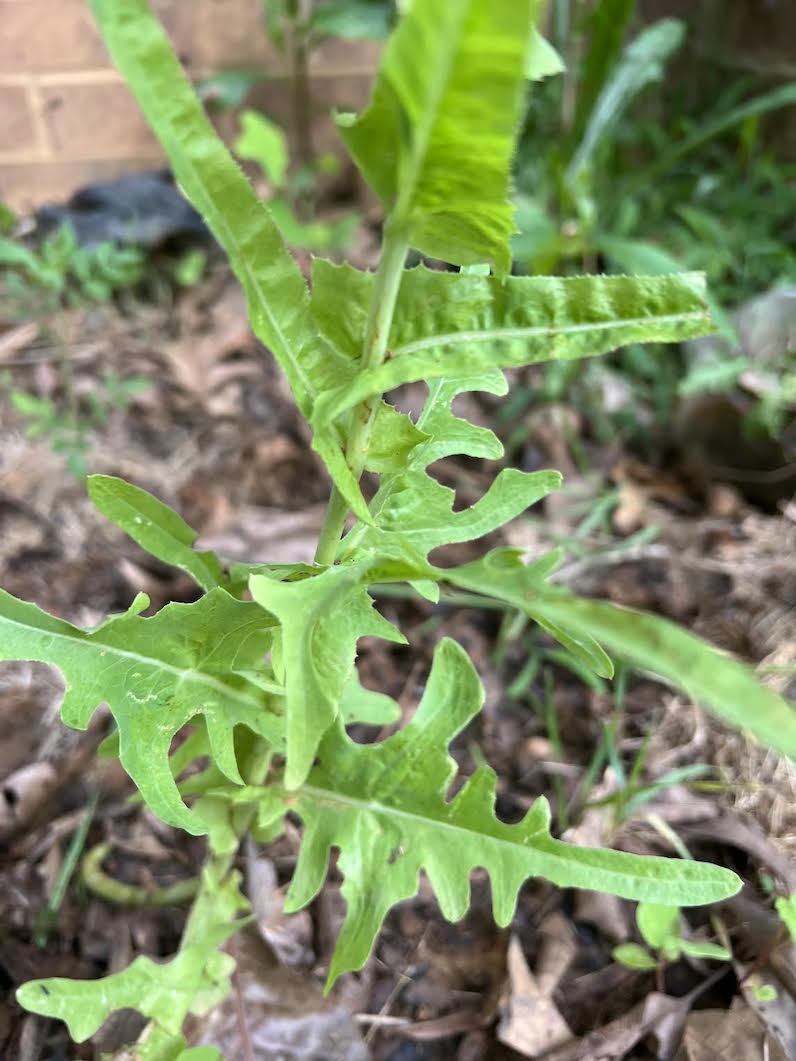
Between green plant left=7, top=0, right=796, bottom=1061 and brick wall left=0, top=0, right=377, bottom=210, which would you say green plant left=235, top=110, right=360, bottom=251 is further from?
green plant left=7, top=0, right=796, bottom=1061

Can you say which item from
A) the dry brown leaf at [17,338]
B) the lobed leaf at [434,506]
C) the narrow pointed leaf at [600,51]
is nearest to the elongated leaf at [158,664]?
the lobed leaf at [434,506]

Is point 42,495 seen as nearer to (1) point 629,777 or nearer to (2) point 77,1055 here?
(2) point 77,1055

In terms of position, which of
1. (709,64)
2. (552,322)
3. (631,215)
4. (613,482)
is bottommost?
(613,482)

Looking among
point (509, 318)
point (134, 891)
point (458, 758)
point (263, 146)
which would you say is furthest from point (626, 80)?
point (134, 891)

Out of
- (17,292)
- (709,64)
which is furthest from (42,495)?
(709,64)

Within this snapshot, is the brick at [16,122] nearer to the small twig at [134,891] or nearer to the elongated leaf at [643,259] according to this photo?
the elongated leaf at [643,259]
